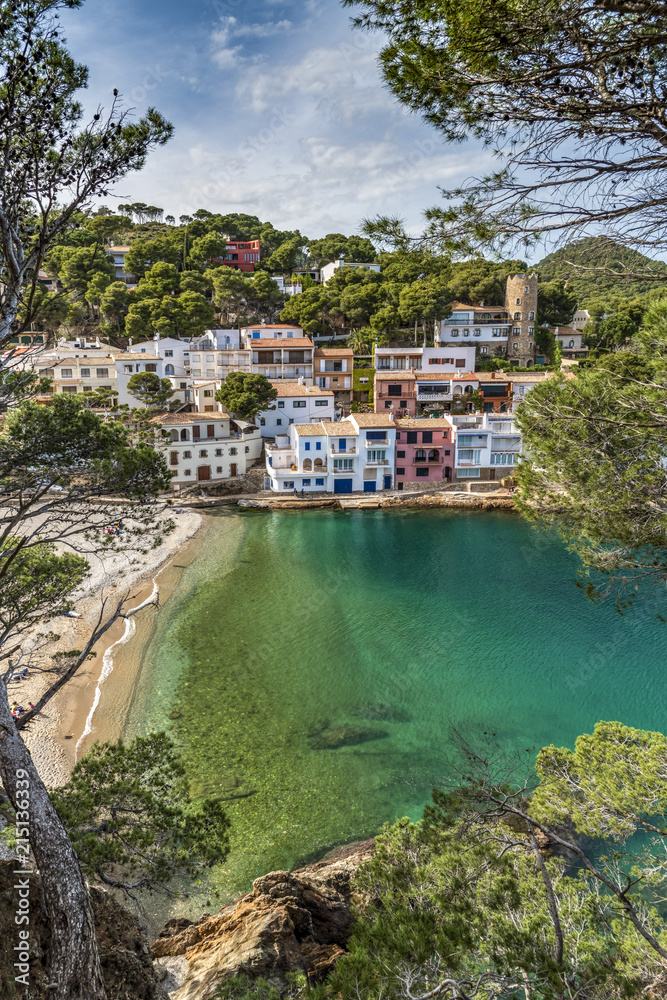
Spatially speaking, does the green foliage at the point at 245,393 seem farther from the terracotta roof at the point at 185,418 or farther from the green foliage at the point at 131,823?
the green foliage at the point at 131,823

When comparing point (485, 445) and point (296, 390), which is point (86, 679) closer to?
point (296, 390)

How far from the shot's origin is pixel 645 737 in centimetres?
746

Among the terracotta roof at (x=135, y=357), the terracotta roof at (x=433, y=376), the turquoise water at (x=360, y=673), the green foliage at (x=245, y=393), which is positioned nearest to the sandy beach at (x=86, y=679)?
the turquoise water at (x=360, y=673)

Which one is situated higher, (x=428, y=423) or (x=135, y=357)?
(x=135, y=357)

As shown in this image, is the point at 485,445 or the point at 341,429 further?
the point at 485,445

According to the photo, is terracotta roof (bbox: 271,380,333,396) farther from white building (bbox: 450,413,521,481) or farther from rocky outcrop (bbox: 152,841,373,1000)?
rocky outcrop (bbox: 152,841,373,1000)

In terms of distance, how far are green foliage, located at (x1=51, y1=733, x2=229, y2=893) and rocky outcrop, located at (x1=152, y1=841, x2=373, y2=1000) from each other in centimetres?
108

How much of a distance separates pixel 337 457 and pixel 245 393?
8070 mm

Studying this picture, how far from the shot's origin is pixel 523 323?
52.6 m

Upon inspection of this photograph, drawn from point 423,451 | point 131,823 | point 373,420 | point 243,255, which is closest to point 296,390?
point 373,420

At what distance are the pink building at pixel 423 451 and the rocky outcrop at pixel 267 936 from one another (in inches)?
1148

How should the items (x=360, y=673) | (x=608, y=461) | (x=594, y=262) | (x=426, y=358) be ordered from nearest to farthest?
(x=594, y=262) → (x=608, y=461) → (x=360, y=673) → (x=426, y=358)

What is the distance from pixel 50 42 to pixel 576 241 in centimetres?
559

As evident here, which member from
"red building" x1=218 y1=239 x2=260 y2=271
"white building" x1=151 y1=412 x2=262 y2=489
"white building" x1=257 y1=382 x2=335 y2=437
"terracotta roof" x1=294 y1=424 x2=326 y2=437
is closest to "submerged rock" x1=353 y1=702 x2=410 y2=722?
"terracotta roof" x1=294 y1=424 x2=326 y2=437
